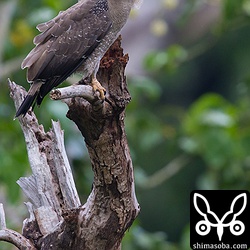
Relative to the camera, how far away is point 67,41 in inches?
203

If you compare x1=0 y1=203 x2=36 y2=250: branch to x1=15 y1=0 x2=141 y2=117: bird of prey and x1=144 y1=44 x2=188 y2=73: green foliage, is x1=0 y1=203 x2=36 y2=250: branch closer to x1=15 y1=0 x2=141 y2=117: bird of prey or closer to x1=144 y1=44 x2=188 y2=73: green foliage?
x1=15 y1=0 x2=141 y2=117: bird of prey

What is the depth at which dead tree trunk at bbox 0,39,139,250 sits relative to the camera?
4.78m

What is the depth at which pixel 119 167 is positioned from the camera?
486 cm

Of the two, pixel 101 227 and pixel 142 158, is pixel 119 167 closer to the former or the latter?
pixel 101 227

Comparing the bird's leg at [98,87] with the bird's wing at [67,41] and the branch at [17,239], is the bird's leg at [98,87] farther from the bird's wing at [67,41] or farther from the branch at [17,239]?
the branch at [17,239]

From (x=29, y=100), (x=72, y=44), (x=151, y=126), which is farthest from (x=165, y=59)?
(x=29, y=100)

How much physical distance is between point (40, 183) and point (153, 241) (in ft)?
6.35

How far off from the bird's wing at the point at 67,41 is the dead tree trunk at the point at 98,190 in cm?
19

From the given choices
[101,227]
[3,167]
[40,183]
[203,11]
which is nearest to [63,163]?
[40,183]

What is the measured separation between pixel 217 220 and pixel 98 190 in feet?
3.24

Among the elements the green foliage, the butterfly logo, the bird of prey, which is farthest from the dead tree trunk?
the green foliage

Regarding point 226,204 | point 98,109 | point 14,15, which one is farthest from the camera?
point 14,15

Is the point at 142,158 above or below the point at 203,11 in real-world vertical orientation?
below

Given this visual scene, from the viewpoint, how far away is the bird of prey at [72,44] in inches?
197
